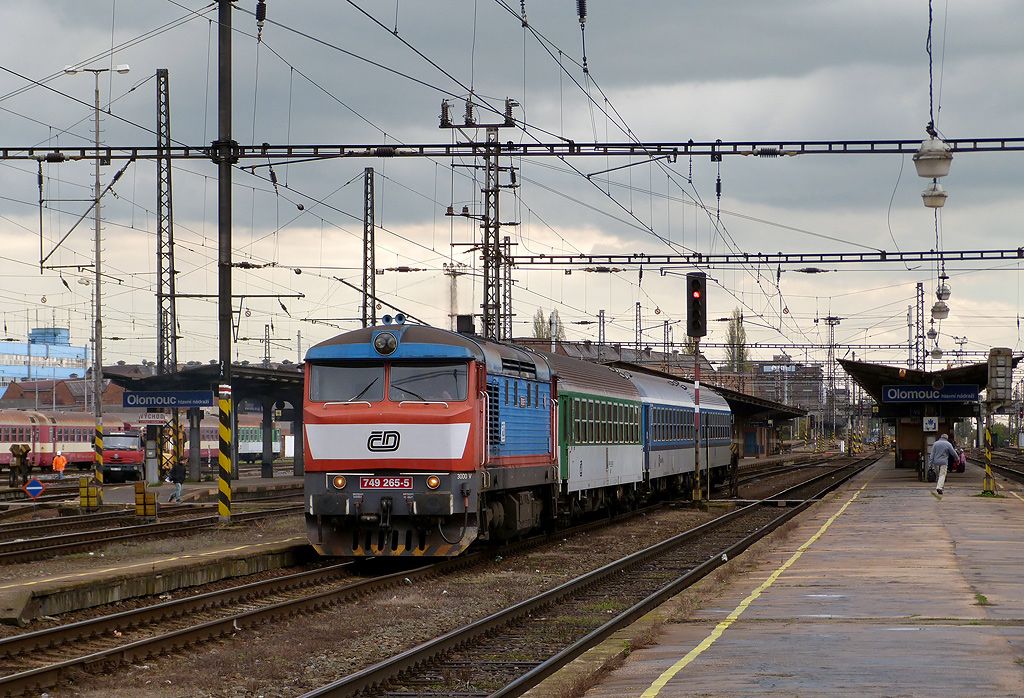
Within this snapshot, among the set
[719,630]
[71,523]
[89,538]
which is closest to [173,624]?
[719,630]

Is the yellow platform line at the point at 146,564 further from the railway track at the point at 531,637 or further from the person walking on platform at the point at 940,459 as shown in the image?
the person walking on platform at the point at 940,459

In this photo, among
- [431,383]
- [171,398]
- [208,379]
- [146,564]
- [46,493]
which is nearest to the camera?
[146,564]

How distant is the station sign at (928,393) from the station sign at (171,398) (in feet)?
80.7

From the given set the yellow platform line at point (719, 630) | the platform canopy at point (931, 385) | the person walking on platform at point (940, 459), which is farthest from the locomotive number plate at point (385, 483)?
the platform canopy at point (931, 385)

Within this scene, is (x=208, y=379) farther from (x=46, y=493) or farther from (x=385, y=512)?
(x=385, y=512)

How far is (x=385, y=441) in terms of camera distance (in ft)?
63.8

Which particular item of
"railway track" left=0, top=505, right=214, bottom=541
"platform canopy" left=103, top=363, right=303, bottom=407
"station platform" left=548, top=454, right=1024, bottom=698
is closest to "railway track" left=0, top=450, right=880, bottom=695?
"station platform" left=548, top=454, right=1024, bottom=698

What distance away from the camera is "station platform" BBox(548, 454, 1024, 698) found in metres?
9.29

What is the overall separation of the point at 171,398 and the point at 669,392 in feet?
46.7

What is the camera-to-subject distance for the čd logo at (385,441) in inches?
764

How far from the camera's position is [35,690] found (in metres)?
10.9

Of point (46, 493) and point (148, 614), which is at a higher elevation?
point (148, 614)

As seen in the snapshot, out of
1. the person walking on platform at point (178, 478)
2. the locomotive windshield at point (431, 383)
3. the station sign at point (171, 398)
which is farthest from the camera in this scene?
the person walking on platform at point (178, 478)

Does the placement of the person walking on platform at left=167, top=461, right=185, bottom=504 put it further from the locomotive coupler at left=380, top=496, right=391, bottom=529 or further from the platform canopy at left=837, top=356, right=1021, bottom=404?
the platform canopy at left=837, top=356, right=1021, bottom=404
